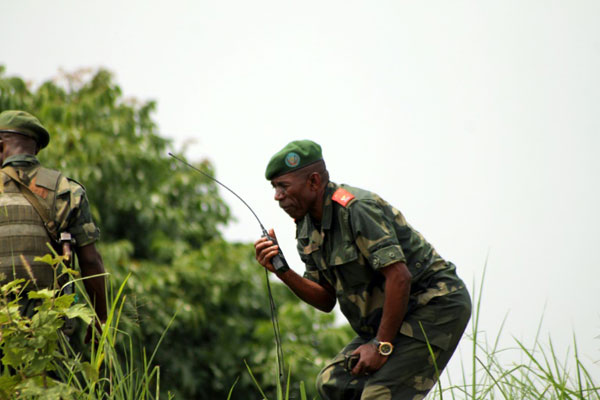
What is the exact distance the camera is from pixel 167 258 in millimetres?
11102

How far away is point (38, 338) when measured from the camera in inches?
108

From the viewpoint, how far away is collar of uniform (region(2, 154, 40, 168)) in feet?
12.7

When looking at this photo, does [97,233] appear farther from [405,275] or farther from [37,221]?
[405,275]

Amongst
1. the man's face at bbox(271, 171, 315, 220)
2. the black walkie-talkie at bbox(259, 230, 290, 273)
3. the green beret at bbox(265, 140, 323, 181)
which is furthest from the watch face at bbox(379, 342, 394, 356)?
the green beret at bbox(265, 140, 323, 181)

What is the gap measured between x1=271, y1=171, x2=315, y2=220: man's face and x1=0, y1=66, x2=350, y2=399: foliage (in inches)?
244

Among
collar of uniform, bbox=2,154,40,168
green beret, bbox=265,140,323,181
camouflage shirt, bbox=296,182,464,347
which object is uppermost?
collar of uniform, bbox=2,154,40,168

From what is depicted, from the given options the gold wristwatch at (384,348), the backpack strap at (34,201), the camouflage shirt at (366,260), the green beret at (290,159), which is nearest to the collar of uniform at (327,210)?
the camouflage shirt at (366,260)

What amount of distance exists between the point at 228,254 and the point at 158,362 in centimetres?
168

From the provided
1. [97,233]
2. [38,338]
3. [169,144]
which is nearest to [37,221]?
[97,233]

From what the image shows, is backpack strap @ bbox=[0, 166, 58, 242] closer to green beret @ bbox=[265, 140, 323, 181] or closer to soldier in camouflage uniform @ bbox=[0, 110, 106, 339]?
soldier in camouflage uniform @ bbox=[0, 110, 106, 339]

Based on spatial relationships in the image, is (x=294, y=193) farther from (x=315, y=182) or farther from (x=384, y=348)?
(x=384, y=348)

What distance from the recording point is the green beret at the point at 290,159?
3455mm

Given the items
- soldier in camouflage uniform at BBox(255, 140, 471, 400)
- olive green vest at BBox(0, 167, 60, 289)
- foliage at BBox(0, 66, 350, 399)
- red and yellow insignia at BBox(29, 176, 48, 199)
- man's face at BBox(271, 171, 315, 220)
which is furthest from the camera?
foliage at BBox(0, 66, 350, 399)

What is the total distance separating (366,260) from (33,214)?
5.13 feet
